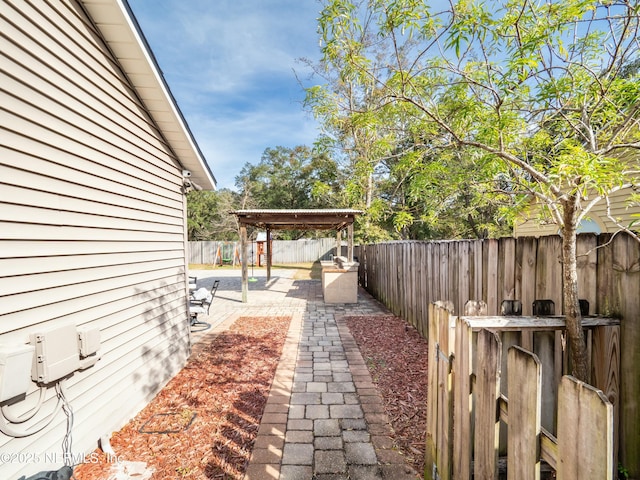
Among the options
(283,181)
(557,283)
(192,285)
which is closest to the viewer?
(557,283)

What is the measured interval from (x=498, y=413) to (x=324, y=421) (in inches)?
69.8

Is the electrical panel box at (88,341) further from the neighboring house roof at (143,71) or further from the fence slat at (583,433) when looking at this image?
the fence slat at (583,433)

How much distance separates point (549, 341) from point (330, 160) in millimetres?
17026

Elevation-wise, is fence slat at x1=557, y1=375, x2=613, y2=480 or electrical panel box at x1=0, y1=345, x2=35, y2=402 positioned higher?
fence slat at x1=557, y1=375, x2=613, y2=480

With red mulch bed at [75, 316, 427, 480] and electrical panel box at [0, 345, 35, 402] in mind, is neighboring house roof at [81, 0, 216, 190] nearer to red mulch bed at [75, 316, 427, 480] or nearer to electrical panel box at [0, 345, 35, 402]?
electrical panel box at [0, 345, 35, 402]

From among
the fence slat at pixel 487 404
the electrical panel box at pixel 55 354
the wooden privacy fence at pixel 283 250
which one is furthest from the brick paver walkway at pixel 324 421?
the wooden privacy fence at pixel 283 250

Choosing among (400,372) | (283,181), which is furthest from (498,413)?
(283,181)

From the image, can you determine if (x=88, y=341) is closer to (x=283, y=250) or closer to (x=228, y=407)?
(x=228, y=407)

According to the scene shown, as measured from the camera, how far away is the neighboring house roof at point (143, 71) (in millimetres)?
2441

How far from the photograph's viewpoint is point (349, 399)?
3.02m

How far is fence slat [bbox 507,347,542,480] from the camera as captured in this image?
1.05m

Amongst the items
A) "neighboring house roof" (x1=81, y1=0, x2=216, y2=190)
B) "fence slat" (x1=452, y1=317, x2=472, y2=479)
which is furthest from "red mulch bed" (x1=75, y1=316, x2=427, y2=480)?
"neighboring house roof" (x1=81, y1=0, x2=216, y2=190)

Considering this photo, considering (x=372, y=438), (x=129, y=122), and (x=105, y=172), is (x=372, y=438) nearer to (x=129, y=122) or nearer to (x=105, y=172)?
(x=105, y=172)

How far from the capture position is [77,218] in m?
2.28
